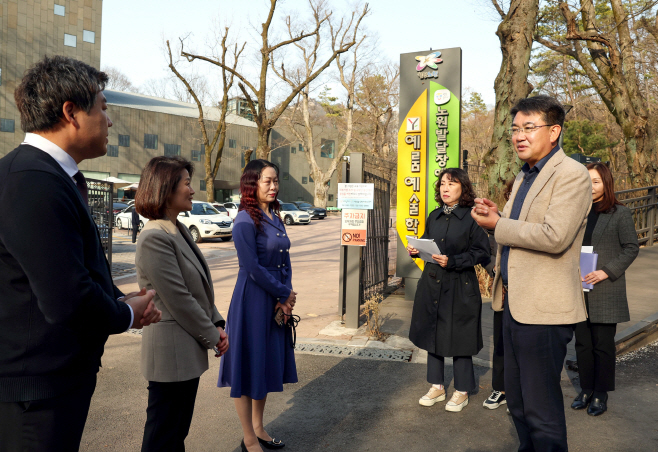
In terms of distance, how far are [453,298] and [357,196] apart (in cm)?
263

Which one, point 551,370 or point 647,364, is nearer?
point 551,370

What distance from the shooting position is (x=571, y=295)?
2578 mm

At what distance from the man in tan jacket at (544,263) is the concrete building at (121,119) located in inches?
1408

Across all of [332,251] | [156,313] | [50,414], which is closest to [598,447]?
[156,313]

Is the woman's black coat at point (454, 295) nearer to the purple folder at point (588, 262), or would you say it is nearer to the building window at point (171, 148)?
the purple folder at point (588, 262)

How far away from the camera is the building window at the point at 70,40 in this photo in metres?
42.2

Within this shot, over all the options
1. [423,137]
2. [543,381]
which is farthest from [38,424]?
[423,137]

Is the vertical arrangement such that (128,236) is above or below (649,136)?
below

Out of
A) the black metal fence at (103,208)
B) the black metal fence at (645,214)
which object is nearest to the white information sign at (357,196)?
the black metal fence at (103,208)

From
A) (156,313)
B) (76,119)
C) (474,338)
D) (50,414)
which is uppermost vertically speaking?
(76,119)

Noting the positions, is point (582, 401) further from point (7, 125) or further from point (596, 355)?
point (7, 125)

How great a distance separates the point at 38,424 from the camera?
1707 mm

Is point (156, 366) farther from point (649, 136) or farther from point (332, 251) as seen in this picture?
point (649, 136)

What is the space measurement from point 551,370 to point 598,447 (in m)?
1.45
